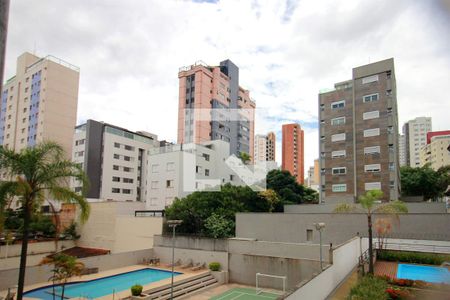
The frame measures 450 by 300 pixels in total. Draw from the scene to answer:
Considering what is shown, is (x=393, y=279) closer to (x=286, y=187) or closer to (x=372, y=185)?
(x=372, y=185)

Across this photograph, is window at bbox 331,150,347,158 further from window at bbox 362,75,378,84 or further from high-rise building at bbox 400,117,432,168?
high-rise building at bbox 400,117,432,168

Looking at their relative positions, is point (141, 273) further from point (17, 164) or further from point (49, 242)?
point (17, 164)

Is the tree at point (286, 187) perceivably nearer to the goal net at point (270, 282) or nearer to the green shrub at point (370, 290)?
the goal net at point (270, 282)

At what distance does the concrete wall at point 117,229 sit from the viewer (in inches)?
1299

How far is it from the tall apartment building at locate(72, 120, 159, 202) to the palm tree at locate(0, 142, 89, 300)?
40.8 metres

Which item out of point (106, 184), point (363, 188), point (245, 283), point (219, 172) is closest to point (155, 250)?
point (245, 283)

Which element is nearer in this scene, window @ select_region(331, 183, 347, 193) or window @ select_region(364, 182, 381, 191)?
window @ select_region(364, 182, 381, 191)

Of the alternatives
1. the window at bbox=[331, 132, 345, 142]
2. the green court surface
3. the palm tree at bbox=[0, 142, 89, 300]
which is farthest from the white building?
the palm tree at bbox=[0, 142, 89, 300]

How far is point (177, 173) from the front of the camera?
42.8 meters

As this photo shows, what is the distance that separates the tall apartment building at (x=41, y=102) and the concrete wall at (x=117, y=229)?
21.5m

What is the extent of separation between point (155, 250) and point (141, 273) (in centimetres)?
377

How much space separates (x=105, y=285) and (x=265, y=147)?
330ft

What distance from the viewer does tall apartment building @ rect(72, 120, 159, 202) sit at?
53.7 metres

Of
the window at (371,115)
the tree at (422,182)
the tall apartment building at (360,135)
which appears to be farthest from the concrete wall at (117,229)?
the tree at (422,182)
